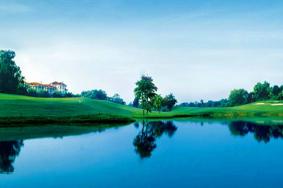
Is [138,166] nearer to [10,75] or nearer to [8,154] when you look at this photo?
[8,154]

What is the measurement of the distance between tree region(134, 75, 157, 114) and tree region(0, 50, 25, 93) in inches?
2707

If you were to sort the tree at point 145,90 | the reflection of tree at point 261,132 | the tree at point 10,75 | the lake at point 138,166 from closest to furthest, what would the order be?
the lake at point 138,166, the reflection of tree at point 261,132, the tree at point 145,90, the tree at point 10,75

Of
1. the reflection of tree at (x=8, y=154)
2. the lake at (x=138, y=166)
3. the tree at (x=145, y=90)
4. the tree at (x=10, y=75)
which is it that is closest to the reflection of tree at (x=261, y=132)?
the lake at (x=138, y=166)

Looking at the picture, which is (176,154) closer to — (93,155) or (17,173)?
(93,155)

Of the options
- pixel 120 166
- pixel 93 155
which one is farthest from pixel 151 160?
pixel 93 155

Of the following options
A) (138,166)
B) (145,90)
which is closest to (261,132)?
(138,166)

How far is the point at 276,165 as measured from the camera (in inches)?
1029

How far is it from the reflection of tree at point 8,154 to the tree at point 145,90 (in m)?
82.7

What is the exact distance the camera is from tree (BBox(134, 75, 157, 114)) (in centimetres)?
12238

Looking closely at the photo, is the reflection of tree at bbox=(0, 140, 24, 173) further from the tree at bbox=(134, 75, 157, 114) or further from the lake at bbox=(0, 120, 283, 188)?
the tree at bbox=(134, 75, 157, 114)

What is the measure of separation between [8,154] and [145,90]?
92.6 meters

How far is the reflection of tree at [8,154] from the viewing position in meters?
24.9

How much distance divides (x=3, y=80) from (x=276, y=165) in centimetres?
15113

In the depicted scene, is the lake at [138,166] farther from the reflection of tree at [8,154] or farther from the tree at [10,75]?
the tree at [10,75]
